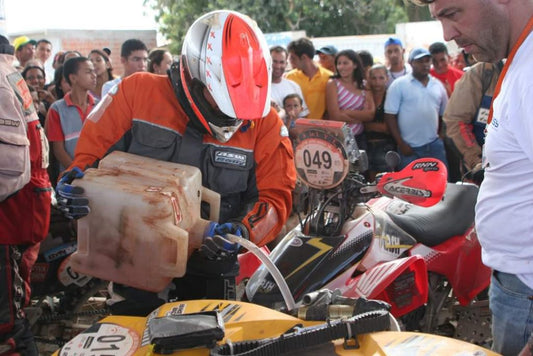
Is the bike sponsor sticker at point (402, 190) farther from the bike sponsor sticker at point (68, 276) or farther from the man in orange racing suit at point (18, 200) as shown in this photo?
the bike sponsor sticker at point (68, 276)

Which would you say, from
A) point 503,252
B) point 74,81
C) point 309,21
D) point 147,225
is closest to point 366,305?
point 503,252

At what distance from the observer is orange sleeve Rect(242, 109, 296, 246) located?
122 inches

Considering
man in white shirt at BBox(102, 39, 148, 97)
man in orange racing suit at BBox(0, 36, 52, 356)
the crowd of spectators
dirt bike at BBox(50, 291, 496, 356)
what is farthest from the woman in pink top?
dirt bike at BBox(50, 291, 496, 356)

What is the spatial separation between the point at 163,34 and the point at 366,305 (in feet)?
81.5

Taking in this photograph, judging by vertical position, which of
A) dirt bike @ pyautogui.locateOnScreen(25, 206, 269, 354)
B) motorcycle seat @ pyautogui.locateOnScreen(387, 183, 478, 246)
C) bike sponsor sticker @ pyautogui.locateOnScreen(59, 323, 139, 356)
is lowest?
dirt bike @ pyautogui.locateOnScreen(25, 206, 269, 354)

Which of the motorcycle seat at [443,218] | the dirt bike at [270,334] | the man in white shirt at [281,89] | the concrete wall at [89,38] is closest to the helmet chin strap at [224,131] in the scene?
the dirt bike at [270,334]

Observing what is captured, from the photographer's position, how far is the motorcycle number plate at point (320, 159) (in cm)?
348

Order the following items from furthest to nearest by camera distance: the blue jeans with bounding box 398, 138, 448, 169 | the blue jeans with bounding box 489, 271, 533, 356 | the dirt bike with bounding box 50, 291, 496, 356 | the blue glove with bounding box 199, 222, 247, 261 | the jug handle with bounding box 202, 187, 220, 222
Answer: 1. the blue jeans with bounding box 398, 138, 448, 169
2. the jug handle with bounding box 202, 187, 220, 222
3. the blue glove with bounding box 199, 222, 247, 261
4. the blue jeans with bounding box 489, 271, 533, 356
5. the dirt bike with bounding box 50, 291, 496, 356

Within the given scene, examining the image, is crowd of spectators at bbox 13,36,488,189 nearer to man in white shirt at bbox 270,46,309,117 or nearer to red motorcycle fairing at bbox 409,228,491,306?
man in white shirt at bbox 270,46,309,117

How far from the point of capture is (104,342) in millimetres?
1913

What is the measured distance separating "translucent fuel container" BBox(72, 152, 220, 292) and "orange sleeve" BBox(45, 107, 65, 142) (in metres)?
3.44

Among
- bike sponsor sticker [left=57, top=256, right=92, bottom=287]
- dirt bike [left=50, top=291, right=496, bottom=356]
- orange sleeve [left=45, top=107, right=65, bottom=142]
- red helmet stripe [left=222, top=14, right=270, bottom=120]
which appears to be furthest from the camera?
orange sleeve [left=45, top=107, right=65, bottom=142]

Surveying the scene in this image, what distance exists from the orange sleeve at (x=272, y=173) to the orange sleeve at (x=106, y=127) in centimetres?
57

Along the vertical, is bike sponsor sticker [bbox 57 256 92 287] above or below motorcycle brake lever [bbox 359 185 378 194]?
below
